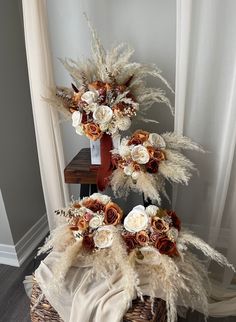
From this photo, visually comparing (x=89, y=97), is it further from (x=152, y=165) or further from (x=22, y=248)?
(x=22, y=248)

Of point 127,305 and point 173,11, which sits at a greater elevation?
point 173,11

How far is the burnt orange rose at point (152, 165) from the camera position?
48.2 inches

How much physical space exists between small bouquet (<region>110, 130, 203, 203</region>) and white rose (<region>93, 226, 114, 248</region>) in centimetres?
20

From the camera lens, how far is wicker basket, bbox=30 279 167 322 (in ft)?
3.23

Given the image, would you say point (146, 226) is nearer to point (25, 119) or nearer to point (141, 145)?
point (141, 145)

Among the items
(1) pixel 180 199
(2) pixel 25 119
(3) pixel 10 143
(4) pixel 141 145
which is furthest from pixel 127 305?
(2) pixel 25 119

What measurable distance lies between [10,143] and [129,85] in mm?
885

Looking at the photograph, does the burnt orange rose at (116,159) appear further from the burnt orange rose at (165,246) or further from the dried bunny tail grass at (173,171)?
the burnt orange rose at (165,246)

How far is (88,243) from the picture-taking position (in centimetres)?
117

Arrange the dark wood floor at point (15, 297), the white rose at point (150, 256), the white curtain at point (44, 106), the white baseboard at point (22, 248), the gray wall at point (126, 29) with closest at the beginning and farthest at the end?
the white rose at point (150, 256) < the white curtain at point (44, 106) < the gray wall at point (126, 29) < the dark wood floor at point (15, 297) < the white baseboard at point (22, 248)

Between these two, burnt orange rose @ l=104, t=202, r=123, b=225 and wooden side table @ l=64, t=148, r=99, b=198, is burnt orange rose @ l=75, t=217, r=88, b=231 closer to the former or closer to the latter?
burnt orange rose @ l=104, t=202, r=123, b=225

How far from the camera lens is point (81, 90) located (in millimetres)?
1278

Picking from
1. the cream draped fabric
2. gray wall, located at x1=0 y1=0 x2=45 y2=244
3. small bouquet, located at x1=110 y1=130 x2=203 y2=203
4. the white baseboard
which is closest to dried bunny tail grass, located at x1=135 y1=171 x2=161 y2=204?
small bouquet, located at x1=110 y1=130 x2=203 y2=203

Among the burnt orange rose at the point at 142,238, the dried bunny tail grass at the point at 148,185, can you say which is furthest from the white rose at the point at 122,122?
the burnt orange rose at the point at 142,238
